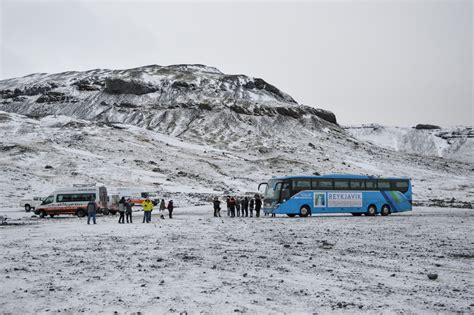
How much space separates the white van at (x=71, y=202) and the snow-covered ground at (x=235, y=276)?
68.3 feet

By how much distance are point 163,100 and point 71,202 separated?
418 ft

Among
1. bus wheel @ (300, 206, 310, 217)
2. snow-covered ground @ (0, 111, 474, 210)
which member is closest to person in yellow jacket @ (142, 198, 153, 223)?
bus wheel @ (300, 206, 310, 217)

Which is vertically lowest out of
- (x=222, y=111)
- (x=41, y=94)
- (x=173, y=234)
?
(x=173, y=234)

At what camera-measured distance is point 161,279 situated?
410 inches

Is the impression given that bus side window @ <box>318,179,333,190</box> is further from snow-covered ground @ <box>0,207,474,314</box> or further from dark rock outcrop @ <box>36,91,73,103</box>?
dark rock outcrop @ <box>36,91,73,103</box>

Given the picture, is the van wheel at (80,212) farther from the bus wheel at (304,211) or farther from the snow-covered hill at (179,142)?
the bus wheel at (304,211)

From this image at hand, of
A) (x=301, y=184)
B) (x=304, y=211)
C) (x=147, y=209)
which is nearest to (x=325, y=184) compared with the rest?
(x=301, y=184)

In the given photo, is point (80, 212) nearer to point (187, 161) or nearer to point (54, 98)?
point (187, 161)

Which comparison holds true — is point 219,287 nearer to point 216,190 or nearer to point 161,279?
point 161,279

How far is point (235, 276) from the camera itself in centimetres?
1088

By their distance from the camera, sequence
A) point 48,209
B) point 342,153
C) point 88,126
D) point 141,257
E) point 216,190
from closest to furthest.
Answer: point 141,257
point 48,209
point 216,190
point 88,126
point 342,153

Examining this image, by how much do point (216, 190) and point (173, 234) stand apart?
5175 centimetres

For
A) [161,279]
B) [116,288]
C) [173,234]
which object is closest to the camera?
[116,288]

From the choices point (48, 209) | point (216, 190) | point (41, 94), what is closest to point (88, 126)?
point (216, 190)
